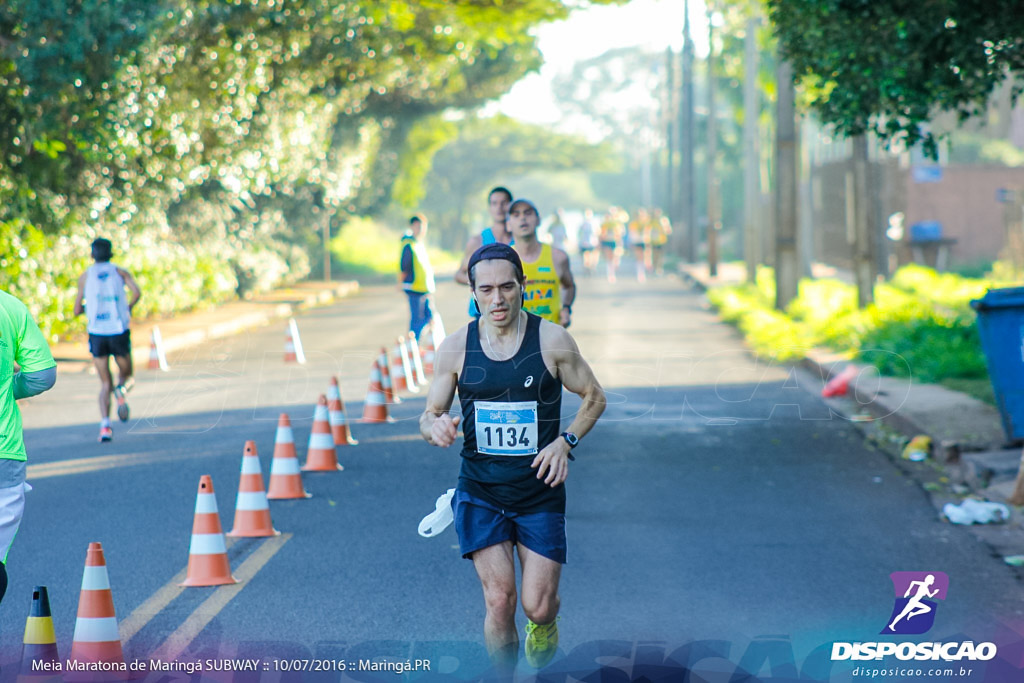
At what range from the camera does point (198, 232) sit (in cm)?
2908

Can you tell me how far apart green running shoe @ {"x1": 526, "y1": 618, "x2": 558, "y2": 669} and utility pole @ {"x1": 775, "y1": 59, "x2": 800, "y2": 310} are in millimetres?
17619

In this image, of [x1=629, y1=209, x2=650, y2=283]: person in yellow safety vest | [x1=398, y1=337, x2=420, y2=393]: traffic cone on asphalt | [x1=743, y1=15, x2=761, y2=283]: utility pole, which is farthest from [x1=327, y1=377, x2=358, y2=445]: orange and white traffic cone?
[x1=629, y1=209, x2=650, y2=283]: person in yellow safety vest

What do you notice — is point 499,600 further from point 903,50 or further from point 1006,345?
point 903,50

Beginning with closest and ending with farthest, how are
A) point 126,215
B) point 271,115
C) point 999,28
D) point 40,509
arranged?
1. point 40,509
2. point 999,28
3. point 126,215
4. point 271,115

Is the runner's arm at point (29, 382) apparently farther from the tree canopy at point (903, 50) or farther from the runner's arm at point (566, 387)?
the tree canopy at point (903, 50)

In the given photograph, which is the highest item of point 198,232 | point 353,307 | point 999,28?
point 999,28

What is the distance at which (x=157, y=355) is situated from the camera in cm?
1894

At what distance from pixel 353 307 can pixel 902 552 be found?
2325 cm

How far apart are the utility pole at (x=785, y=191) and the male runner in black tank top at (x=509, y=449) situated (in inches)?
684

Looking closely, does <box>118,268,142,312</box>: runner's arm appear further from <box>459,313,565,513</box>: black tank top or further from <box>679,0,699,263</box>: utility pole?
<box>679,0,699,263</box>: utility pole

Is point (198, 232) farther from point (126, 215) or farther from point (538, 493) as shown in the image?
point (538, 493)

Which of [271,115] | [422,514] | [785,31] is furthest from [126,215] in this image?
[422,514]

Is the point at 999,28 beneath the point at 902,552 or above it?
above

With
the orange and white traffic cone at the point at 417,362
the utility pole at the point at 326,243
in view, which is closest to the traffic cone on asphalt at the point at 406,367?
the orange and white traffic cone at the point at 417,362
